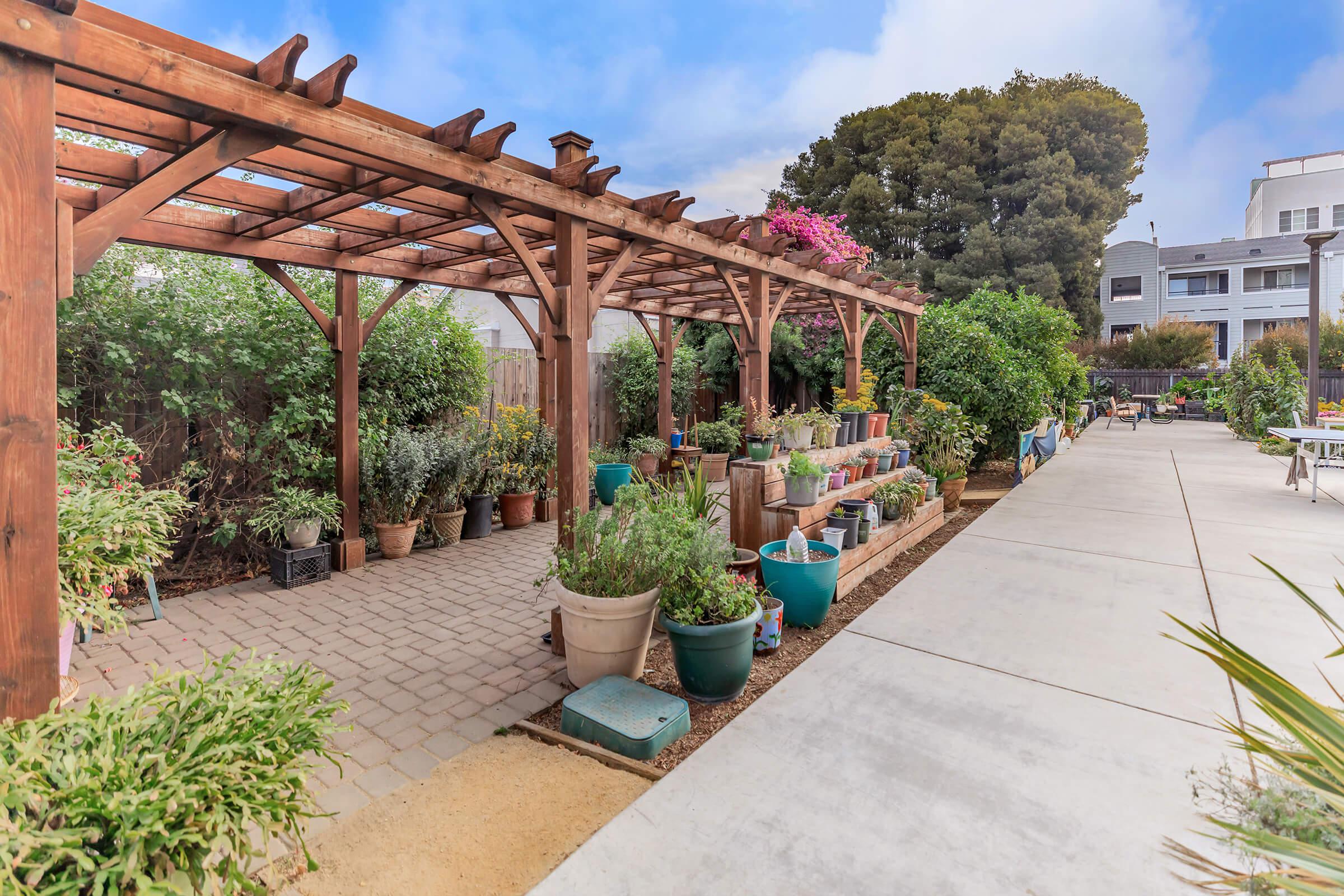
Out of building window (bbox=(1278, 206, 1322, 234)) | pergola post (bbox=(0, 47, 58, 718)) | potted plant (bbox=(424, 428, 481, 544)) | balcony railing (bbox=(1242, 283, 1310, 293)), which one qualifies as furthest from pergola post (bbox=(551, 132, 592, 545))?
building window (bbox=(1278, 206, 1322, 234))

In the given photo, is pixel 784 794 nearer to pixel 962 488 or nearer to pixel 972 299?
pixel 962 488

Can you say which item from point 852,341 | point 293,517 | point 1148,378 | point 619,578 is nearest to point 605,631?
point 619,578

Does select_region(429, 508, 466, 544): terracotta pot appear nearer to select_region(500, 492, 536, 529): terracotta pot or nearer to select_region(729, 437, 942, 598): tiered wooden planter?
select_region(500, 492, 536, 529): terracotta pot

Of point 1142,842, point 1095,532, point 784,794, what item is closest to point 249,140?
point 784,794

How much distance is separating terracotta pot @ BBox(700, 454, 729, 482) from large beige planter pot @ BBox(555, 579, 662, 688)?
20.4 ft

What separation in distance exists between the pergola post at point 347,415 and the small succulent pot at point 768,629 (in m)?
3.35

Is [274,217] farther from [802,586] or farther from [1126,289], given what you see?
[1126,289]

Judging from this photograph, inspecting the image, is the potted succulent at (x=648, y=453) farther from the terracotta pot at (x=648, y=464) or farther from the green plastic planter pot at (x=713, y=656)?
the green plastic planter pot at (x=713, y=656)

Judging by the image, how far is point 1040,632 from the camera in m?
3.47

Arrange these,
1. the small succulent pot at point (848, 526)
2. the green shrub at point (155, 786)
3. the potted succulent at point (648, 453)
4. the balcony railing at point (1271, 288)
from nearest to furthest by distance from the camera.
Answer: the green shrub at point (155, 786) < the small succulent pot at point (848, 526) < the potted succulent at point (648, 453) < the balcony railing at point (1271, 288)

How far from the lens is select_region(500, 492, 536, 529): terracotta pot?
6.34 metres

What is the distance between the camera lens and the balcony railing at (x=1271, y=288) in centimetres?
2219

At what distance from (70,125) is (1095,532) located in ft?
23.1

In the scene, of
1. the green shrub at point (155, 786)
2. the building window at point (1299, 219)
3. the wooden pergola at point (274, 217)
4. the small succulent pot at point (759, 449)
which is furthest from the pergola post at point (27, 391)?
the building window at point (1299, 219)
